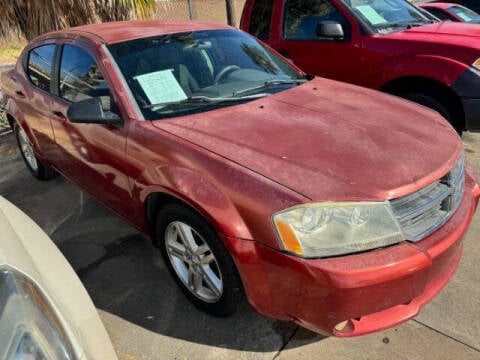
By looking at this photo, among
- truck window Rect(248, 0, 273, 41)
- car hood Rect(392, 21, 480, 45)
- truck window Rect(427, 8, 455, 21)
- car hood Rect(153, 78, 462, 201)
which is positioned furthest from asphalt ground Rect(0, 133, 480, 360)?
truck window Rect(427, 8, 455, 21)

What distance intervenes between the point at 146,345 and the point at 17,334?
1329 millimetres

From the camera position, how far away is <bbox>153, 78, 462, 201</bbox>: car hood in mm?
1971

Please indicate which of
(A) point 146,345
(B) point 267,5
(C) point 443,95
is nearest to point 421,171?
(A) point 146,345

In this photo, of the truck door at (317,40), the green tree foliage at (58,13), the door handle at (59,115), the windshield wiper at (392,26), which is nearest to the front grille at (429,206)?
the door handle at (59,115)

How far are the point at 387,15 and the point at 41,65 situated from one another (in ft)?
12.0

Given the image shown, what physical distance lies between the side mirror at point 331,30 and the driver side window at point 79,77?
259 cm

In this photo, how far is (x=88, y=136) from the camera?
9.91ft

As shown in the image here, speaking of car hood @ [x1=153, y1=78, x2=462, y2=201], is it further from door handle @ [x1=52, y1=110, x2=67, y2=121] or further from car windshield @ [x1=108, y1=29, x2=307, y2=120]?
door handle @ [x1=52, y1=110, x2=67, y2=121]

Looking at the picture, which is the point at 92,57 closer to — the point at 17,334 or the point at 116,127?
the point at 116,127

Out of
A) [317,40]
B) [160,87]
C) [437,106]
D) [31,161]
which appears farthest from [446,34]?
[31,161]

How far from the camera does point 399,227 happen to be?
1932 millimetres

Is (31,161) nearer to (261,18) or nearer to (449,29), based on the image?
(261,18)

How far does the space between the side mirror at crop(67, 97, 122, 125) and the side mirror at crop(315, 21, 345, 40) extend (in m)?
2.83

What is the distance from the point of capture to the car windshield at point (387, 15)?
468cm
